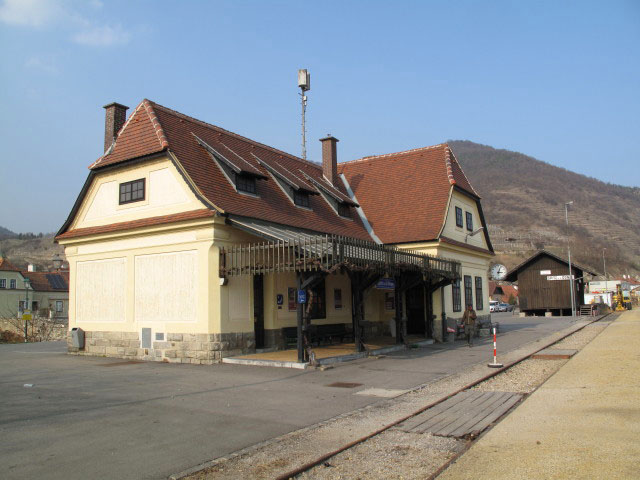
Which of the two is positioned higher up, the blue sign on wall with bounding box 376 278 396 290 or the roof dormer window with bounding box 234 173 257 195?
the roof dormer window with bounding box 234 173 257 195

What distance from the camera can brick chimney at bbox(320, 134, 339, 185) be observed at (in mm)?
26484

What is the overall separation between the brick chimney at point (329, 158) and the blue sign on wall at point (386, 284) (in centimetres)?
923

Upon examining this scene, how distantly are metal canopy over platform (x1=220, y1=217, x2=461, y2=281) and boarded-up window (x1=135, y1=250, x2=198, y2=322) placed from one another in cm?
116

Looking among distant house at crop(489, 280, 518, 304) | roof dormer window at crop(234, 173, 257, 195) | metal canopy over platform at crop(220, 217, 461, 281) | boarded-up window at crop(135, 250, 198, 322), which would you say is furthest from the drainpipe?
distant house at crop(489, 280, 518, 304)

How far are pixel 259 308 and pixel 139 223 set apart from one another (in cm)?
→ 456

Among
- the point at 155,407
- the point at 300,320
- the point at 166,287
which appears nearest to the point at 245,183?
the point at 166,287

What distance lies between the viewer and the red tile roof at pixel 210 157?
657 inches

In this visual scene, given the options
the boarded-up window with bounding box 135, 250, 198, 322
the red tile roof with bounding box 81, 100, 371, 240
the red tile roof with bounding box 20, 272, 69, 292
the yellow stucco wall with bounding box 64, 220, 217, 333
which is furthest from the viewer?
the red tile roof with bounding box 20, 272, 69, 292

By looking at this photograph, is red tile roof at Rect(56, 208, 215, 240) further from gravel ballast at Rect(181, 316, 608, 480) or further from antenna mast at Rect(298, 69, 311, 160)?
antenna mast at Rect(298, 69, 311, 160)

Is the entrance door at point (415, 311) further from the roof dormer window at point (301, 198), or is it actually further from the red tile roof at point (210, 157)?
the roof dormer window at point (301, 198)

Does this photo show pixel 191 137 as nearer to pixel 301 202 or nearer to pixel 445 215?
pixel 301 202

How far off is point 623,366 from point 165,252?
13.0 m

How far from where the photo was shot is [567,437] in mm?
6961

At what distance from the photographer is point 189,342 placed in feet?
51.3
